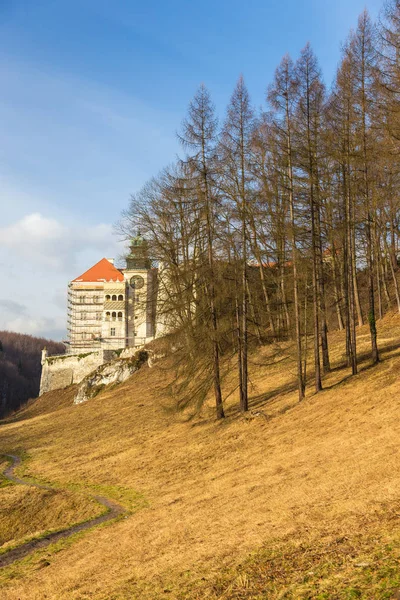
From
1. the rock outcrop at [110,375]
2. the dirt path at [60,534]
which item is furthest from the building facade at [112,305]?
the dirt path at [60,534]

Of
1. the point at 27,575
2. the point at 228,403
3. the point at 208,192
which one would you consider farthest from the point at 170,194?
the point at 27,575

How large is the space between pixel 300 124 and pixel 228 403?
12.5 m

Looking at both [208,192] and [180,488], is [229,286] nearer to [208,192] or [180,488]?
[208,192]

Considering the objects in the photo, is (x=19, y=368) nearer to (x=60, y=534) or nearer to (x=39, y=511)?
(x=39, y=511)

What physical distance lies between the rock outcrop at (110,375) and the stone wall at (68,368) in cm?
1150

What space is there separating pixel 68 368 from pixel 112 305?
861 centimetres

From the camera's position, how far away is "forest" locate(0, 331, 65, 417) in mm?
126312

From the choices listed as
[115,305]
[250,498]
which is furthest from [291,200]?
[115,305]

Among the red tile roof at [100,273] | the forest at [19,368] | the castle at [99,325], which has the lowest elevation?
the forest at [19,368]

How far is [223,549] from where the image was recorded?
32.0 ft

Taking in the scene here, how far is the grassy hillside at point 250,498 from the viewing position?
8.12 metres

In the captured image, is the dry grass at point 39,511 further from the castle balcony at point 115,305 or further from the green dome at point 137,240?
the castle balcony at point 115,305

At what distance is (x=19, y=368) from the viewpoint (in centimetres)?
14438

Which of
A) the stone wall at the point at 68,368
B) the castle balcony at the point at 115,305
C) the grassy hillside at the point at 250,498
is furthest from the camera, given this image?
the castle balcony at the point at 115,305
